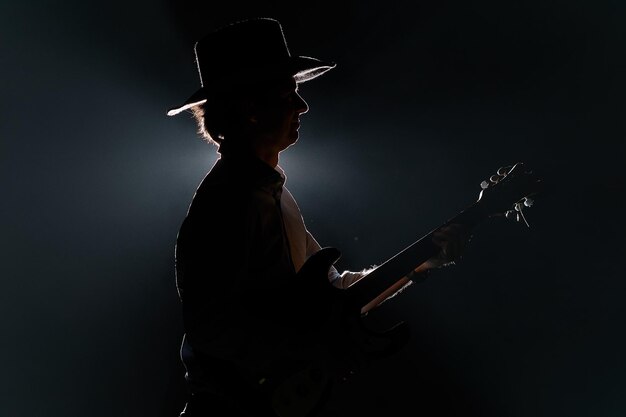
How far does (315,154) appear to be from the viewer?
329cm

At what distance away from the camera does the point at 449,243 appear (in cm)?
176

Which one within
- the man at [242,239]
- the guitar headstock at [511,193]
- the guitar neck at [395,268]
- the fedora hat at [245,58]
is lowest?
the guitar headstock at [511,193]

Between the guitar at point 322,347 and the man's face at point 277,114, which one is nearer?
the guitar at point 322,347

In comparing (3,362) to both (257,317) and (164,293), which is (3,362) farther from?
(257,317)

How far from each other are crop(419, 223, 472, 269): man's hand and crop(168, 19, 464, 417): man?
2 centimetres

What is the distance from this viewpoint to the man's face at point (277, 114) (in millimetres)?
1585

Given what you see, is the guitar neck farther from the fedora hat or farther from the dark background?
the dark background

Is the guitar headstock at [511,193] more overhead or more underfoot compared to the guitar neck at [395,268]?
more underfoot

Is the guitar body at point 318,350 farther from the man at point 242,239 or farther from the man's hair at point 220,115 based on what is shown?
the man's hair at point 220,115

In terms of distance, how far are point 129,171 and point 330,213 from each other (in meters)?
1.21

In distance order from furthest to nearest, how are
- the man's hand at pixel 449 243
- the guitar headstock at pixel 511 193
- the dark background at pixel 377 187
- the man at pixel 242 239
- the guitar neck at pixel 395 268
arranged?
the dark background at pixel 377 187, the guitar headstock at pixel 511 193, the man's hand at pixel 449 243, the guitar neck at pixel 395 268, the man at pixel 242 239

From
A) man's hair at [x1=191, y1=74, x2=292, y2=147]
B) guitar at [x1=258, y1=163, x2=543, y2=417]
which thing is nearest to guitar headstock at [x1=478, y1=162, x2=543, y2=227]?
guitar at [x1=258, y1=163, x2=543, y2=417]

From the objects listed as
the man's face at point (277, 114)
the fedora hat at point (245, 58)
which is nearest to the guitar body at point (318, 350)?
the man's face at point (277, 114)

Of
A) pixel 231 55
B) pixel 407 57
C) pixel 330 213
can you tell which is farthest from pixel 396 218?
pixel 231 55
